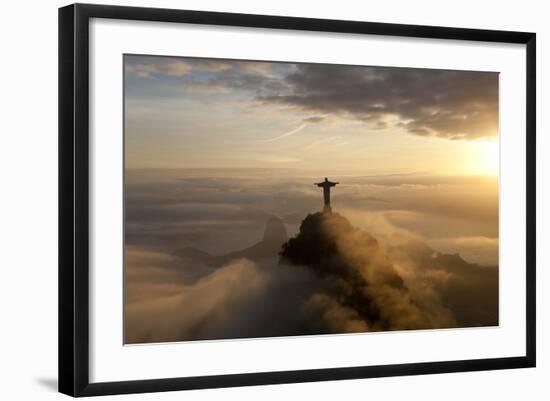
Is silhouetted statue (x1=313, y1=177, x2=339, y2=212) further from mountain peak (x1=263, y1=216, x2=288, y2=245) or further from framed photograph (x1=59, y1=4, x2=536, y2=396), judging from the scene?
mountain peak (x1=263, y1=216, x2=288, y2=245)

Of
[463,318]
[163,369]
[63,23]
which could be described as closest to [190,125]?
[63,23]

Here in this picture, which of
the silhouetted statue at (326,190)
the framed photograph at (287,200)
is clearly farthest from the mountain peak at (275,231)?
the silhouetted statue at (326,190)

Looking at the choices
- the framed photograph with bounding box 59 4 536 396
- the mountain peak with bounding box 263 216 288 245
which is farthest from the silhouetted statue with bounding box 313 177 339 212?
the mountain peak with bounding box 263 216 288 245

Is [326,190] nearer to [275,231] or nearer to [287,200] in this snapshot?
[287,200]

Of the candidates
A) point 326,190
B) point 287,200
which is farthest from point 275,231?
point 326,190

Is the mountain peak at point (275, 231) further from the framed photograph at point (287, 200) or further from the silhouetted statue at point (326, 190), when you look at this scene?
the silhouetted statue at point (326, 190)

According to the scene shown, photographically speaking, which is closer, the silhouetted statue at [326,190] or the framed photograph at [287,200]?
the framed photograph at [287,200]

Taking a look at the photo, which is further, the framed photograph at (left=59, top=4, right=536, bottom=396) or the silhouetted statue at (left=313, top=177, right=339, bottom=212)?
the silhouetted statue at (left=313, top=177, right=339, bottom=212)

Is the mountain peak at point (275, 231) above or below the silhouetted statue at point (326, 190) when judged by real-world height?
below

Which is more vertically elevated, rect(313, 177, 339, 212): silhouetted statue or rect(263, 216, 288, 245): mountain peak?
rect(313, 177, 339, 212): silhouetted statue
